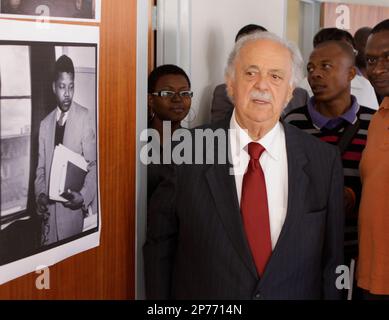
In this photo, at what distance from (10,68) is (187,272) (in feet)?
2.59

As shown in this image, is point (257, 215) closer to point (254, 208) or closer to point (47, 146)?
point (254, 208)

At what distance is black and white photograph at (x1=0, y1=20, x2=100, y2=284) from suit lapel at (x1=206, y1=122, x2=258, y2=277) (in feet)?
1.10

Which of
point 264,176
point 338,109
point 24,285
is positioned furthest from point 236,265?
point 338,109

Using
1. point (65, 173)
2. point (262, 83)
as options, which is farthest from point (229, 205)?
point (65, 173)

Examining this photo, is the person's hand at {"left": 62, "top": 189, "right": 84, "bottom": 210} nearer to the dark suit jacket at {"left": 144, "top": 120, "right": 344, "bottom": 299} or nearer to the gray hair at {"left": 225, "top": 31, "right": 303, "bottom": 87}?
the dark suit jacket at {"left": 144, "top": 120, "right": 344, "bottom": 299}

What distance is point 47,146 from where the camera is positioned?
1.24 meters

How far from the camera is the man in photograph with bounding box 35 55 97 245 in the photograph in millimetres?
1237

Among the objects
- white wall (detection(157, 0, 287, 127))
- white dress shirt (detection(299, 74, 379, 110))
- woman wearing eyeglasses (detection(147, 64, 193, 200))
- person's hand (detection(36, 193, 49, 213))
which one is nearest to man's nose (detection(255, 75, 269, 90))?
person's hand (detection(36, 193, 49, 213))

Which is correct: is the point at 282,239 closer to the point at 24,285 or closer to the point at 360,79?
the point at 24,285

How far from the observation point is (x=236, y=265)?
152cm

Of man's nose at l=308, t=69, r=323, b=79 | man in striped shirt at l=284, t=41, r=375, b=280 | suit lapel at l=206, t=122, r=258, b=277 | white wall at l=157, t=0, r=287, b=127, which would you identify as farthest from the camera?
white wall at l=157, t=0, r=287, b=127

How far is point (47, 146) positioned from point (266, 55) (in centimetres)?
70

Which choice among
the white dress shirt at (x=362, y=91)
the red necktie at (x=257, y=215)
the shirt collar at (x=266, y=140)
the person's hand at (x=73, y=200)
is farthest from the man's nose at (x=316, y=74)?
the person's hand at (x=73, y=200)

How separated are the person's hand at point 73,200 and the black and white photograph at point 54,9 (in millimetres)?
415
